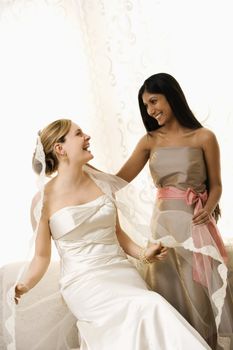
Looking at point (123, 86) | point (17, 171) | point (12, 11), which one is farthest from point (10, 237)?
point (12, 11)

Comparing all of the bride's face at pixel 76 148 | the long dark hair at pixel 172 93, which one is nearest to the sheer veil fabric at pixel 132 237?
the bride's face at pixel 76 148

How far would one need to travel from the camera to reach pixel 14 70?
10.6 feet

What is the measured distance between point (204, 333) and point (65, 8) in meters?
2.03

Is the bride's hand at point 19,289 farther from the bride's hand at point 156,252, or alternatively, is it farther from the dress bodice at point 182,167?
the dress bodice at point 182,167

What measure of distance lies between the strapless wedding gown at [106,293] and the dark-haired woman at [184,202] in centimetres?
21

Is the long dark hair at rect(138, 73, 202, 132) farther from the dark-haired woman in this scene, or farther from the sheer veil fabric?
the sheer veil fabric

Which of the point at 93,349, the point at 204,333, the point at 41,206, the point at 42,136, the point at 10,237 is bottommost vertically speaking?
the point at 204,333

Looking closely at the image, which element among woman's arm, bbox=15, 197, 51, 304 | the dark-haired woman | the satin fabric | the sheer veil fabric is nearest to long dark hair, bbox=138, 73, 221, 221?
the dark-haired woman

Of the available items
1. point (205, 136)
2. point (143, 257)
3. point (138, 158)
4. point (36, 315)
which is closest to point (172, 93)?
point (205, 136)

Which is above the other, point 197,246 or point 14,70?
point 14,70

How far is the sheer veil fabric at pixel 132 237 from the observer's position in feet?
7.59

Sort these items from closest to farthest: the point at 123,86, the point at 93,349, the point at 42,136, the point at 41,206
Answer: the point at 93,349, the point at 41,206, the point at 42,136, the point at 123,86

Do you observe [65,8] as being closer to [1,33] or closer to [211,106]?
[1,33]

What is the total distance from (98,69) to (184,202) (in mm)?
1144
